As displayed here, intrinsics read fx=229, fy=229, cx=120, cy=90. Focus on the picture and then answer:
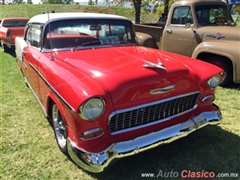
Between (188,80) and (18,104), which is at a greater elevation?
(188,80)

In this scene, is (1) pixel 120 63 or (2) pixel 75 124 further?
(1) pixel 120 63

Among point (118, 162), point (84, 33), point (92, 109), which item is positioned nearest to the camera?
point (92, 109)

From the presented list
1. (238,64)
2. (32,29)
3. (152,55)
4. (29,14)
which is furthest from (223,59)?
(29,14)

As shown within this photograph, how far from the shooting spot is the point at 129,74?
87.2 inches

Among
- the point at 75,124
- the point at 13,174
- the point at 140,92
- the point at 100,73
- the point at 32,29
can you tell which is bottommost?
the point at 13,174

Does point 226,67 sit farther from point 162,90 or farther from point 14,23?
A: point 14,23

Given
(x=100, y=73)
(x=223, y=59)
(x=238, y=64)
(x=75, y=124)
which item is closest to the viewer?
(x=75, y=124)

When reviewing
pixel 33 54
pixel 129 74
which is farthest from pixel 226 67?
pixel 33 54

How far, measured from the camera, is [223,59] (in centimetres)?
479

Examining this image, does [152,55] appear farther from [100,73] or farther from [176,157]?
[176,157]

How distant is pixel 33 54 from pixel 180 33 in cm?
351

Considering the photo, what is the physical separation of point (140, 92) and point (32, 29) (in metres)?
2.61

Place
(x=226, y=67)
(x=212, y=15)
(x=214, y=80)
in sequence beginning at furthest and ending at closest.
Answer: (x=212, y=15) < (x=226, y=67) < (x=214, y=80)

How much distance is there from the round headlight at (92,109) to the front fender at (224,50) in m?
3.50
